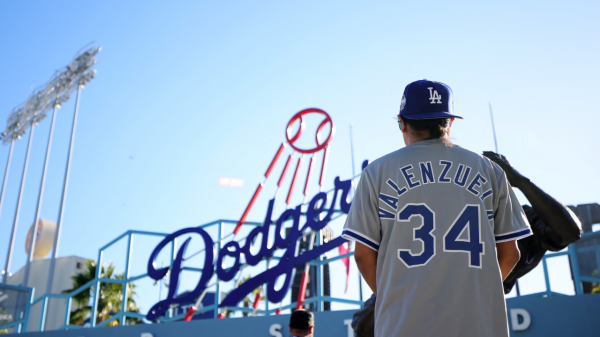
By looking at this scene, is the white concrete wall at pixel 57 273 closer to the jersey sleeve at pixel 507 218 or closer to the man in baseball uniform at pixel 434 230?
the man in baseball uniform at pixel 434 230

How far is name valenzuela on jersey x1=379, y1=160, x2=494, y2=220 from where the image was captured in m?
1.98

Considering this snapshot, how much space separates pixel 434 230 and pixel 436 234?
16 millimetres

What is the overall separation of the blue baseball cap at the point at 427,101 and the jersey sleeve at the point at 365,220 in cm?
34

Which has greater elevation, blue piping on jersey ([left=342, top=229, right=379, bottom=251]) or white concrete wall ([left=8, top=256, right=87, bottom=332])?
white concrete wall ([left=8, top=256, right=87, bottom=332])

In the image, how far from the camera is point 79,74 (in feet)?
97.7

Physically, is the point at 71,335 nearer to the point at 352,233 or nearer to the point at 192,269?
the point at 192,269

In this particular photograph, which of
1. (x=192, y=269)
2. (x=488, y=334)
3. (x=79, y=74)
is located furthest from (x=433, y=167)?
(x=79, y=74)

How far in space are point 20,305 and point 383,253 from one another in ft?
36.1

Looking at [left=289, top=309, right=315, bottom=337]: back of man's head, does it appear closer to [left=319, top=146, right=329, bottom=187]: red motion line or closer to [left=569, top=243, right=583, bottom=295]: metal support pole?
[left=569, top=243, right=583, bottom=295]: metal support pole

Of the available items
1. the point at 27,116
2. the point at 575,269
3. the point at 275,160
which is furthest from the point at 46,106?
the point at 575,269

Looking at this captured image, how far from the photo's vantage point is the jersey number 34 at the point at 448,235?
1.85 metres

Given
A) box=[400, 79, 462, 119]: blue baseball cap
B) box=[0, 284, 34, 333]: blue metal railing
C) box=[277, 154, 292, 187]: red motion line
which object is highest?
box=[277, 154, 292, 187]: red motion line

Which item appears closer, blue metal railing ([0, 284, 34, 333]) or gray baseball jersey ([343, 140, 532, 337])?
gray baseball jersey ([343, 140, 532, 337])

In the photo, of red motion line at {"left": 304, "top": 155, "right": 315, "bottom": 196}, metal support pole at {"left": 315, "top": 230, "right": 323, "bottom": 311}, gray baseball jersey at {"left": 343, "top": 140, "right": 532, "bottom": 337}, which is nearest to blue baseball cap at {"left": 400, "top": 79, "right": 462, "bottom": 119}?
gray baseball jersey at {"left": 343, "top": 140, "right": 532, "bottom": 337}
